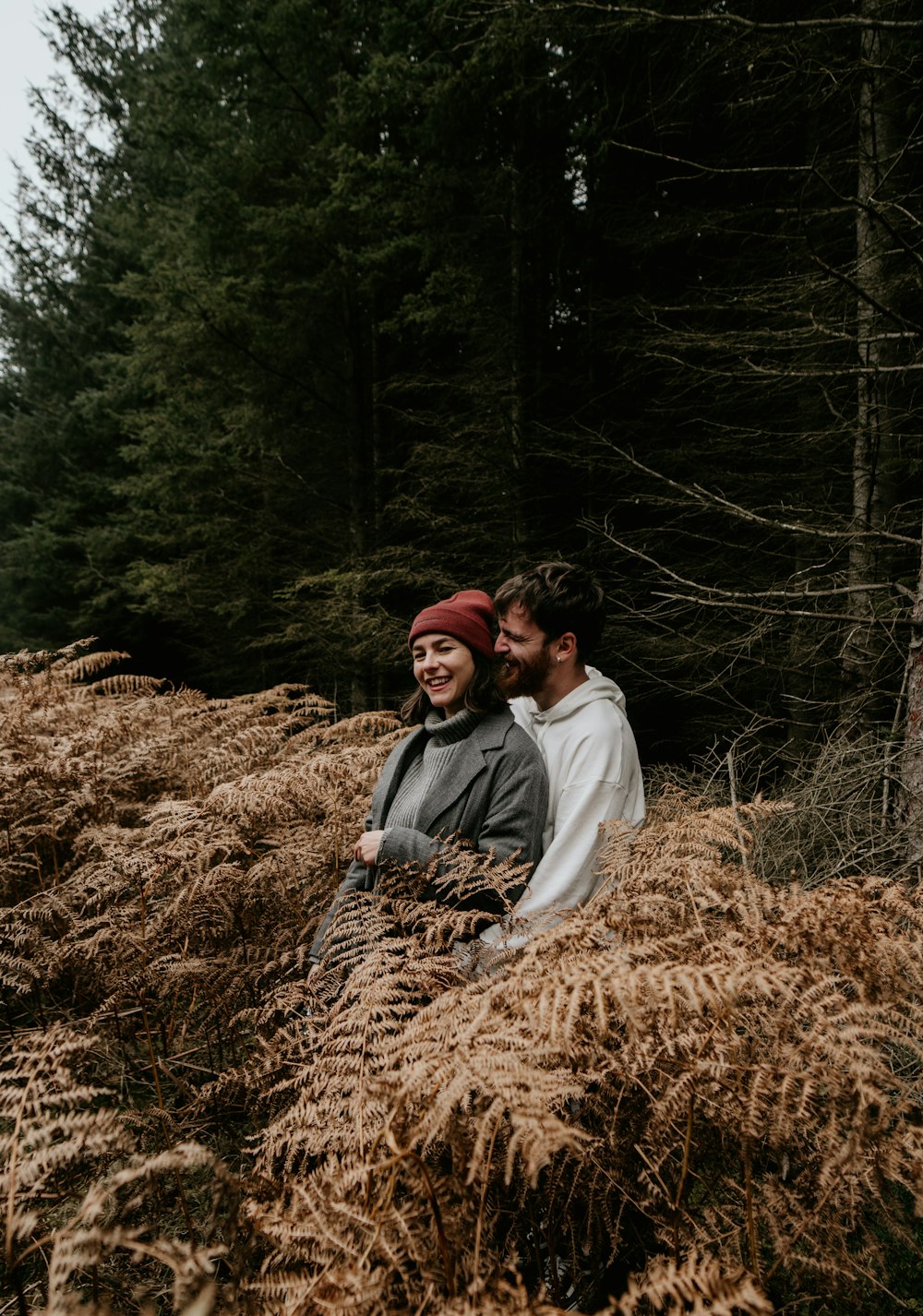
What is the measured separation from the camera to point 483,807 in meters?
2.47

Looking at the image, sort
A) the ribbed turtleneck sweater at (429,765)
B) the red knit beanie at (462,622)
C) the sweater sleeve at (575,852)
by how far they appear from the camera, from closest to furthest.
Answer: the sweater sleeve at (575,852), the ribbed turtleneck sweater at (429,765), the red knit beanie at (462,622)

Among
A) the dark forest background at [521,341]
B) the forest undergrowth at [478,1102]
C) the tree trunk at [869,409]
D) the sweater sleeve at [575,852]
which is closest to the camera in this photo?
the forest undergrowth at [478,1102]

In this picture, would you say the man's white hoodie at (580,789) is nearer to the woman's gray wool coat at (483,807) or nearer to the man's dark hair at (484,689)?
the woman's gray wool coat at (483,807)

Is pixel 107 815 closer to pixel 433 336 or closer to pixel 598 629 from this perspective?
pixel 598 629

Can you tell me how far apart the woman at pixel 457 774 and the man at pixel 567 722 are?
0.09 m

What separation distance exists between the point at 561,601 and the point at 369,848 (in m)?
1.20

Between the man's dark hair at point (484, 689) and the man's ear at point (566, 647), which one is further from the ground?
the man's ear at point (566, 647)

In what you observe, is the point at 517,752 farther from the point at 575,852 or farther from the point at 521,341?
the point at 521,341

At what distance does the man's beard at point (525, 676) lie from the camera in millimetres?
2773

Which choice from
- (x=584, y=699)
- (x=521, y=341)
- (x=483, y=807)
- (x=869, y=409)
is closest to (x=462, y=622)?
(x=584, y=699)

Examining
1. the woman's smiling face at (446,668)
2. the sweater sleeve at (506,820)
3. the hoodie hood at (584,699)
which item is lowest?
the sweater sleeve at (506,820)

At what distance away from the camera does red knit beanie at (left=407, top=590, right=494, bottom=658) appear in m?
2.72

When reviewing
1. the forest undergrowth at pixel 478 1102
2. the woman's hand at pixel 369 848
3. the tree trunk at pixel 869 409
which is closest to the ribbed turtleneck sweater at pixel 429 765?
the woman's hand at pixel 369 848

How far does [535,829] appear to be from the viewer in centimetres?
238
